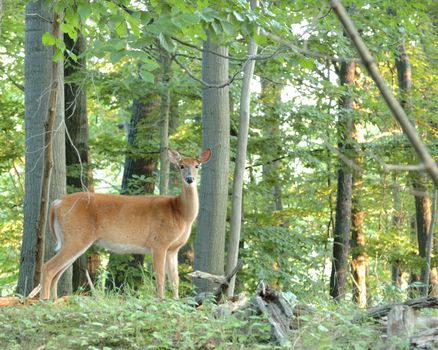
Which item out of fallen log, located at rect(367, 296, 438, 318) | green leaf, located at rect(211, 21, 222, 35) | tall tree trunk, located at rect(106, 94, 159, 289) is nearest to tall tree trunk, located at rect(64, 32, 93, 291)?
tall tree trunk, located at rect(106, 94, 159, 289)

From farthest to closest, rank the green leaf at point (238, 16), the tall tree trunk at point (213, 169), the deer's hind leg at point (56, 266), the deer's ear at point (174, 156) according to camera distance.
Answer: the tall tree trunk at point (213, 169)
the deer's ear at point (174, 156)
the deer's hind leg at point (56, 266)
the green leaf at point (238, 16)

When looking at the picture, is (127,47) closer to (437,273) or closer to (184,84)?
(184,84)

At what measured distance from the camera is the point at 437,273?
16.8 metres

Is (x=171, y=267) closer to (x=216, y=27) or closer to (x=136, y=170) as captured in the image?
(x=216, y=27)

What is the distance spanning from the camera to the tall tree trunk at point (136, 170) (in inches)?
496

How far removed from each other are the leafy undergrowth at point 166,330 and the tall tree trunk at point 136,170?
254 inches

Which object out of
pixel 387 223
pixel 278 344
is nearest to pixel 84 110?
pixel 278 344

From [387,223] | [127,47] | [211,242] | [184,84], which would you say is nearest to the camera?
[127,47]

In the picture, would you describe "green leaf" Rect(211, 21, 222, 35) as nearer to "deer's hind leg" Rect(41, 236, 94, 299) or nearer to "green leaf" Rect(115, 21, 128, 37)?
"green leaf" Rect(115, 21, 128, 37)

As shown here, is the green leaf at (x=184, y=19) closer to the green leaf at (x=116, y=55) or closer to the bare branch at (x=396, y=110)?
the green leaf at (x=116, y=55)

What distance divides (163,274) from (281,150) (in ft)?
14.8

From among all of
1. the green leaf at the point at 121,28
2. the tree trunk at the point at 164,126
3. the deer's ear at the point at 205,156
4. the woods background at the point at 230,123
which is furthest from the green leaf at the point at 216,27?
the tree trunk at the point at 164,126

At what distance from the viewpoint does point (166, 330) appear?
4.76 meters

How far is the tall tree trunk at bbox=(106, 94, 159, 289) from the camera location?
12602 mm
